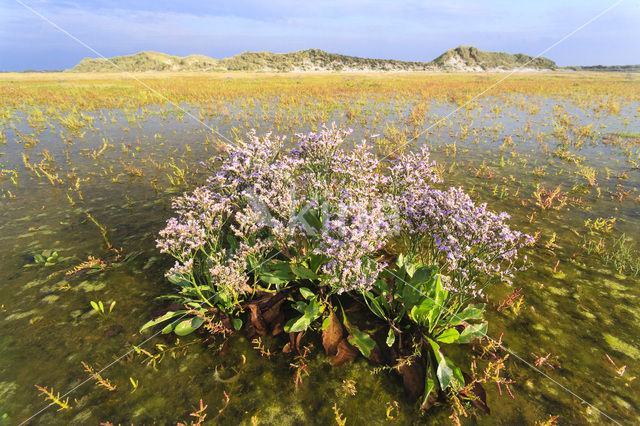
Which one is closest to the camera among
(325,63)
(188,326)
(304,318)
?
(304,318)

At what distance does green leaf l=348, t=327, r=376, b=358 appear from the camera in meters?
3.77

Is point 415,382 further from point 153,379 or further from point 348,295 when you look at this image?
point 153,379

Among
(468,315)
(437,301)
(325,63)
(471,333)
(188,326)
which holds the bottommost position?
(188,326)

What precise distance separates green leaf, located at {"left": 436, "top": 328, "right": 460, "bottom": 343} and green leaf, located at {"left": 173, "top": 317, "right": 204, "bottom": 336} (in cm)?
360

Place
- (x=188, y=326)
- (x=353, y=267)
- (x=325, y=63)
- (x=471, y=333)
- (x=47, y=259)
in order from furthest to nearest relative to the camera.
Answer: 1. (x=325, y=63)
2. (x=47, y=259)
3. (x=188, y=326)
4. (x=471, y=333)
5. (x=353, y=267)

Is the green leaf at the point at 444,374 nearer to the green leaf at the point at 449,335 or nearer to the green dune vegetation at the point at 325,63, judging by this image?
the green leaf at the point at 449,335

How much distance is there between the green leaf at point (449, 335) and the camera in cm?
371

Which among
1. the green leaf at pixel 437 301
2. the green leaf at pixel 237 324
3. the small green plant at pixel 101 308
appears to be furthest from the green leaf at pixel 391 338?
the small green plant at pixel 101 308

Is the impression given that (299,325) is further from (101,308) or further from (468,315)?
(101,308)

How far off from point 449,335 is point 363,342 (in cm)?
120

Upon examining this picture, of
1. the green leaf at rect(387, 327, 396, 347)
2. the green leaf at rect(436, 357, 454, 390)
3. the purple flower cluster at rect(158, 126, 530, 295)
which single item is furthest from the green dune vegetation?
the green leaf at rect(436, 357, 454, 390)

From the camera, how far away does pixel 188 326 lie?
4.15 metres

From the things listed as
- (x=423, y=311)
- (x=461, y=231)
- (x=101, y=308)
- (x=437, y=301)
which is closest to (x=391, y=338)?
(x=423, y=311)

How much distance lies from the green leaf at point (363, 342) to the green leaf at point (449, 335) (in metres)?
0.97
